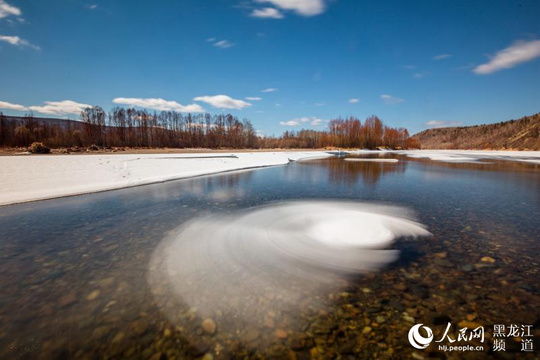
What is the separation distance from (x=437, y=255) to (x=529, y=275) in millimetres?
967

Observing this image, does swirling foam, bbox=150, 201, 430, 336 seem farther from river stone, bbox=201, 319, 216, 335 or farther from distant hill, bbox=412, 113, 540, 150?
distant hill, bbox=412, 113, 540, 150

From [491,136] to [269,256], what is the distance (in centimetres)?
16011

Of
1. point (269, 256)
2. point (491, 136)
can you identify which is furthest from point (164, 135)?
point (491, 136)

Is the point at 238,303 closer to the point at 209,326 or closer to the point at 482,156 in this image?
the point at 209,326

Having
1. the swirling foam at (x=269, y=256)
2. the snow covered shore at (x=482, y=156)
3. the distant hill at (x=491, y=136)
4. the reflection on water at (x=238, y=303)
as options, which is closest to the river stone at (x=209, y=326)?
the reflection on water at (x=238, y=303)

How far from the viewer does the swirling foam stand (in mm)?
2729

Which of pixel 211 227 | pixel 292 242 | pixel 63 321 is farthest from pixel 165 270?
pixel 292 242

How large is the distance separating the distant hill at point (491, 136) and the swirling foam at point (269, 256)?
287ft

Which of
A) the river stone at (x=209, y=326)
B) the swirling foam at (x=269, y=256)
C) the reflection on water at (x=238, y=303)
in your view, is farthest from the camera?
the swirling foam at (x=269, y=256)

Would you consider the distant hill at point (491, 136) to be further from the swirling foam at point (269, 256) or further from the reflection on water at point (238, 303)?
the reflection on water at point (238, 303)

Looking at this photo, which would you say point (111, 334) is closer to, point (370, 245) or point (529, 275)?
point (370, 245)

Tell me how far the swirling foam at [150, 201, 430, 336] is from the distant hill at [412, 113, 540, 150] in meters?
87.6

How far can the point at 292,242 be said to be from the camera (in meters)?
4.25

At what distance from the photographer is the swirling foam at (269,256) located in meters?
2.73
